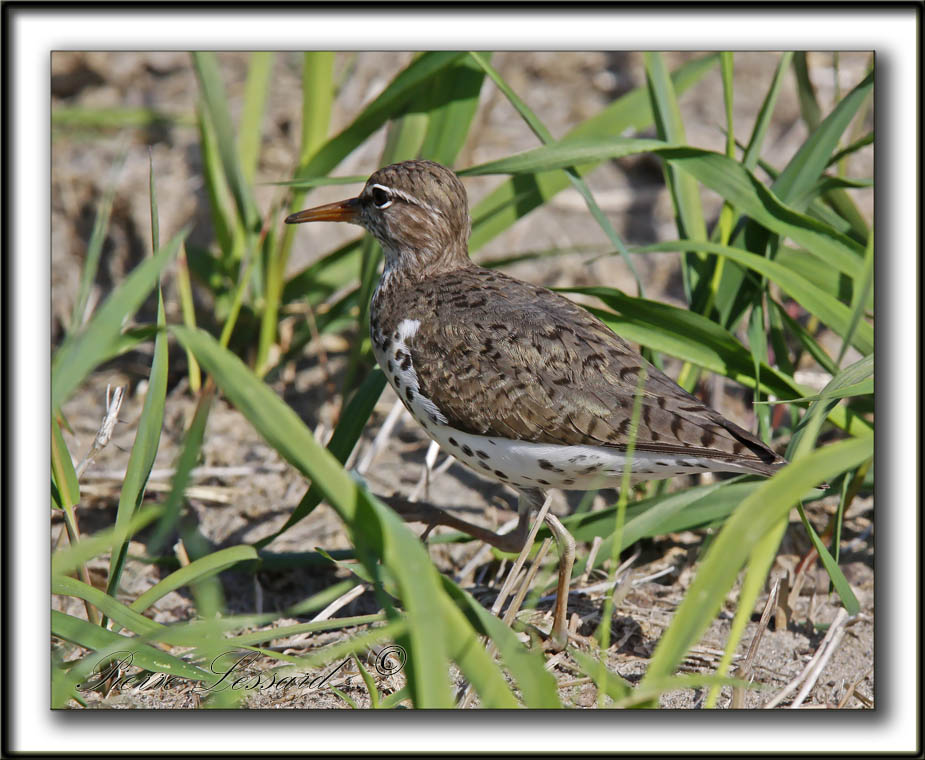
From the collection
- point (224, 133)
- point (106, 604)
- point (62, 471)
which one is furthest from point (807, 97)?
point (106, 604)

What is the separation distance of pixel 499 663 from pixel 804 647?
157 cm

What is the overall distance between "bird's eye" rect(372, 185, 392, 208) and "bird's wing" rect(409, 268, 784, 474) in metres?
0.72

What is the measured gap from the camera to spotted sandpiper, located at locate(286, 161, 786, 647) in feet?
12.5

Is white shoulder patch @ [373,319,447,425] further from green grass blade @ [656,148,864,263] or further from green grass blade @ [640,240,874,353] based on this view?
green grass blade @ [656,148,864,263]

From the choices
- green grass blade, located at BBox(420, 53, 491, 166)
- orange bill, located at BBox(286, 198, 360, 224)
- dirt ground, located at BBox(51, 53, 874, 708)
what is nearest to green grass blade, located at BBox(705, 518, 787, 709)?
dirt ground, located at BBox(51, 53, 874, 708)

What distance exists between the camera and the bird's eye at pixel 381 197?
467 cm

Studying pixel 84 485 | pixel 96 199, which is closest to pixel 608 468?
pixel 84 485

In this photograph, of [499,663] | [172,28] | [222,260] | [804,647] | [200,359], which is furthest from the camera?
[222,260]

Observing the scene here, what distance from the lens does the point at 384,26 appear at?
372cm

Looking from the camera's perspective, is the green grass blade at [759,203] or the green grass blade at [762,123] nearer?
the green grass blade at [759,203]

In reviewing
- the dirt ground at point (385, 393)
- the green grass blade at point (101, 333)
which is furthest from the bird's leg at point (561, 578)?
the green grass blade at point (101, 333)

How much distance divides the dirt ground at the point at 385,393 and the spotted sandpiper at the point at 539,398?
713 millimetres

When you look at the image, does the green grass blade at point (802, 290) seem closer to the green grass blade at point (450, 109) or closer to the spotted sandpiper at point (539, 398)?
the spotted sandpiper at point (539, 398)

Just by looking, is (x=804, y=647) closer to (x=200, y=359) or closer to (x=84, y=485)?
(x=200, y=359)
